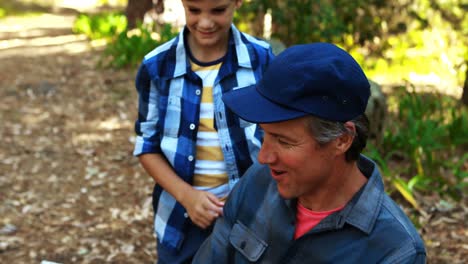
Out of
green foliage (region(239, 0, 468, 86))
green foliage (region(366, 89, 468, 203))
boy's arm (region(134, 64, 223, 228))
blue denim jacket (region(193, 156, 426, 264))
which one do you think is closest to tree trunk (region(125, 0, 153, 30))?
green foliage (region(239, 0, 468, 86))

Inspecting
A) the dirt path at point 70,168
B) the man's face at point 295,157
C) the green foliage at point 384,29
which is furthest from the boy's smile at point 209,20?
the green foliage at point 384,29

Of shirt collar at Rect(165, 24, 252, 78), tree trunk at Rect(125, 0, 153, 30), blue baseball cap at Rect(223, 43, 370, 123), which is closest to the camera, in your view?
blue baseball cap at Rect(223, 43, 370, 123)

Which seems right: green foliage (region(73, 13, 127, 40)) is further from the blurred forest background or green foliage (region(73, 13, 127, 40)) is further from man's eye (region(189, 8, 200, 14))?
man's eye (region(189, 8, 200, 14))

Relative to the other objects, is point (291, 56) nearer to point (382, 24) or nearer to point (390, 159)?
point (390, 159)

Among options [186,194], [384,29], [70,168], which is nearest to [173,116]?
[186,194]

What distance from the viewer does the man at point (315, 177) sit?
153cm

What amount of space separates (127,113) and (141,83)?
4.23 meters

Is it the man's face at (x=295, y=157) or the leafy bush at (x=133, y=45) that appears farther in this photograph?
the leafy bush at (x=133, y=45)

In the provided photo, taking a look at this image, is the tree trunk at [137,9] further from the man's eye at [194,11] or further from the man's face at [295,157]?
the man's face at [295,157]

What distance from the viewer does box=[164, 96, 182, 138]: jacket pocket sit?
2.33 meters

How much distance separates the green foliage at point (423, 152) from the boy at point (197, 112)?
2218 mm

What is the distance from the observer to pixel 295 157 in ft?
5.30

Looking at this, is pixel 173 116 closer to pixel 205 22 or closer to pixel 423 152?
pixel 205 22

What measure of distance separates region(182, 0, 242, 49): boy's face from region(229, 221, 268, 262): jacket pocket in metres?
0.76
